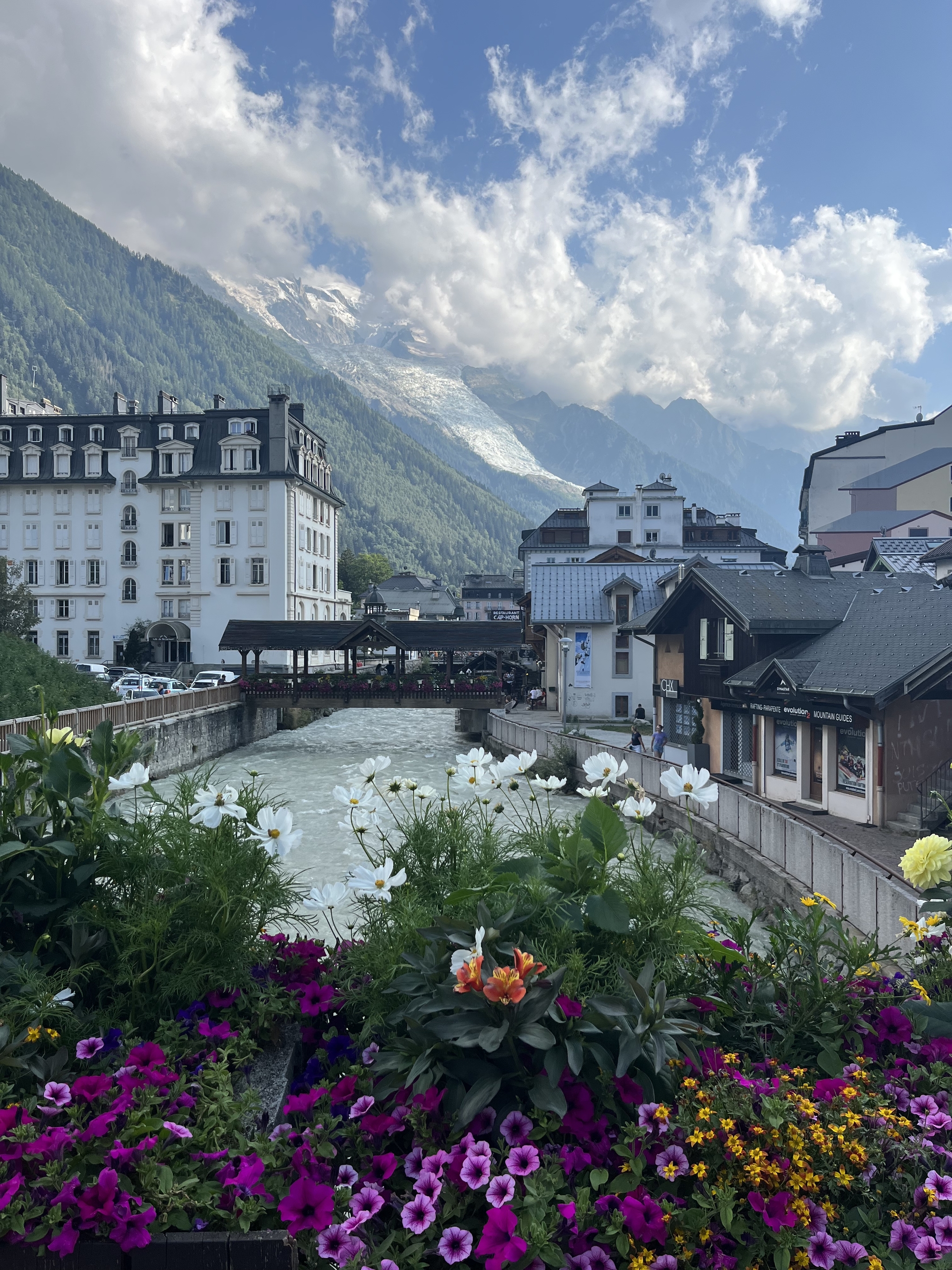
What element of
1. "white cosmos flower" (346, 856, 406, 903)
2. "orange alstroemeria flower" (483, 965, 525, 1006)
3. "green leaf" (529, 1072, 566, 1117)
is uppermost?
"white cosmos flower" (346, 856, 406, 903)

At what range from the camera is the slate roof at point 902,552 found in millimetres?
30125

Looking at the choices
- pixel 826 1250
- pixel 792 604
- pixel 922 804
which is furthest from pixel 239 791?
pixel 792 604

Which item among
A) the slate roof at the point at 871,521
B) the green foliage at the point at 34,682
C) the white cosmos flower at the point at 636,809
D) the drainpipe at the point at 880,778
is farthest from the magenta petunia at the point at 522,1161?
the slate roof at the point at 871,521

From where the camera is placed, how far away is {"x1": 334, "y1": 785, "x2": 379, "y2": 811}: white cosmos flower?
12.5 ft

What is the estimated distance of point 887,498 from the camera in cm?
6462

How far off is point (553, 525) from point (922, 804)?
241 feet

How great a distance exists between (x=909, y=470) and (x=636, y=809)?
69862 mm

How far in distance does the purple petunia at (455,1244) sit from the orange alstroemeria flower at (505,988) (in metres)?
0.64

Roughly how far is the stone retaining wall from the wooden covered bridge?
19.7 m

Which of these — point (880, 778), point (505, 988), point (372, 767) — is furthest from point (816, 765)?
point (505, 988)

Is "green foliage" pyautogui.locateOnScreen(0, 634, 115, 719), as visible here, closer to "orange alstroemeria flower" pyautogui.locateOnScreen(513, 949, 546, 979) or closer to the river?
the river

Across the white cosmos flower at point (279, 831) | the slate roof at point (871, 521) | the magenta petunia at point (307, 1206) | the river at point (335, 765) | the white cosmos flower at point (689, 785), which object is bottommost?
the river at point (335, 765)

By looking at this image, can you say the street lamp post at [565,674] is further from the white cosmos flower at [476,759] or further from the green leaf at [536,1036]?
the green leaf at [536,1036]

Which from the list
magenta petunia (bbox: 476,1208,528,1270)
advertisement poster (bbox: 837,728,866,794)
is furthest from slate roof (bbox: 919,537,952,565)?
magenta petunia (bbox: 476,1208,528,1270)
